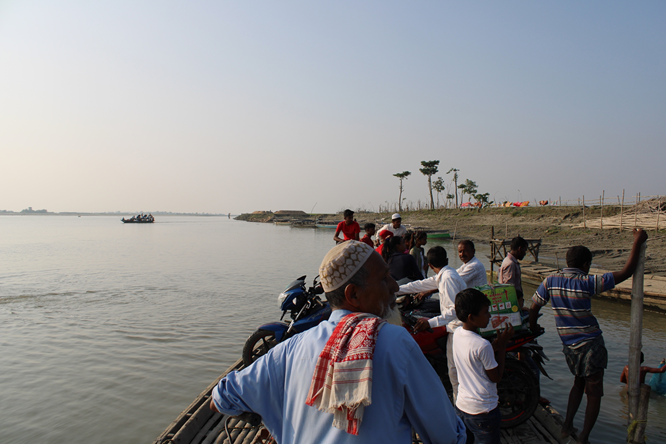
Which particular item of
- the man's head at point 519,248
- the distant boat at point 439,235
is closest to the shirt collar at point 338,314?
the man's head at point 519,248

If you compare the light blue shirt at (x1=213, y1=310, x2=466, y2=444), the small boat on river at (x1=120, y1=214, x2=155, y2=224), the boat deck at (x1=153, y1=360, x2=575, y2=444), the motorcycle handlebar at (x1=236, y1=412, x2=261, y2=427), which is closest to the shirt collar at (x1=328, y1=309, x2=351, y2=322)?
the light blue shirt at (x1=213, y1=310, x2=466, y2=444)

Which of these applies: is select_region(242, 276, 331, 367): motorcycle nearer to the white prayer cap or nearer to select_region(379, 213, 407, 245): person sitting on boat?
select_region(379, 213, 407, 245): person sitting on boat

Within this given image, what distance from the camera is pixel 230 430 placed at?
3602mm

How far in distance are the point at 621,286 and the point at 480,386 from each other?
1069 cm

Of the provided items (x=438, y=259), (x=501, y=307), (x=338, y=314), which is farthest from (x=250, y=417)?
(x=501, y=307)

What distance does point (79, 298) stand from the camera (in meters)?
12.3

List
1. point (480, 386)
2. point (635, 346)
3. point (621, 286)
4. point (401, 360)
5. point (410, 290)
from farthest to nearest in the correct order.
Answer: point (621, 286)
point (410, 290)
point (635, 346)
point (480, 386)
point (401, 360)

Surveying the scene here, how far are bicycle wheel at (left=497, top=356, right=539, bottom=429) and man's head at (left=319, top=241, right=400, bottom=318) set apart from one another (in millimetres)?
3061

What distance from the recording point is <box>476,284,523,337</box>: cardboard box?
371 cm

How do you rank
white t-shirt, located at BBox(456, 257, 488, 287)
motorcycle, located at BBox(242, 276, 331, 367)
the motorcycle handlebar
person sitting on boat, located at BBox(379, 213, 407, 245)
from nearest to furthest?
the motorcycle handlebar
white t-shirt, located at BBox(456, 257, 488, 287)
motorcycle, located at BBox(242, 276, 331, 367)
person sitting on boat, located at BBox(379, 213, 407, 245)

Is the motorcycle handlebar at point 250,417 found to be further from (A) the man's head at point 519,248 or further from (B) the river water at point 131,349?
(A) the man's head at point 519,248

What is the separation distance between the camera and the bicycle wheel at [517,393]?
12.8 feet

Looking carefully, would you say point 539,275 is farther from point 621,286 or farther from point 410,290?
point 410,290

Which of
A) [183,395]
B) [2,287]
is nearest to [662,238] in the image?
[183,395]
